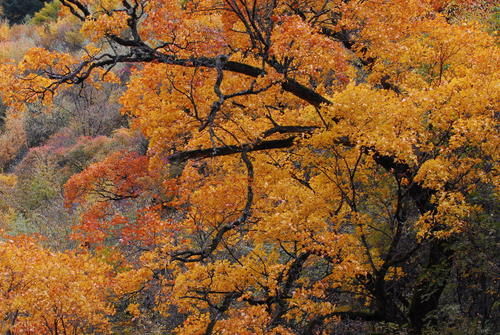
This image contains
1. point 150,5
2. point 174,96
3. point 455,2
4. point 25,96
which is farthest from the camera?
point 455,2

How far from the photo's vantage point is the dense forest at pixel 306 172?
711 cm

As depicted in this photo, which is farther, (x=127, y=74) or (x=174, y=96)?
(x=127, y=74)

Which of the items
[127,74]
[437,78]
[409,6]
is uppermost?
[127,74]

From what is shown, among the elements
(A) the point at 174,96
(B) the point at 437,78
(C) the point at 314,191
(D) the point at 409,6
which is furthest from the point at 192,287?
(D) the point at 409,6

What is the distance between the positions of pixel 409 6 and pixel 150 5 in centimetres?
560

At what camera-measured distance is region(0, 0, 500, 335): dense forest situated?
23.3 feet

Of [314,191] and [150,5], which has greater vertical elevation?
[150,5]

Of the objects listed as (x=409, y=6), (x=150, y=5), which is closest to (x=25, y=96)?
(x=150, y=5)

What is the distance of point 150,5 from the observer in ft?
33.0

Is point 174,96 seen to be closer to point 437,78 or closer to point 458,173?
point 437,78

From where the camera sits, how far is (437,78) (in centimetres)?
906

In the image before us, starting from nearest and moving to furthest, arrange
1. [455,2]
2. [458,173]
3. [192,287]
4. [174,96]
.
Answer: [458,173], [192,287], [174,96], [455,2]

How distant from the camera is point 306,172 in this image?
11.1 m

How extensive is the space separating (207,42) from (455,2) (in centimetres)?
858
